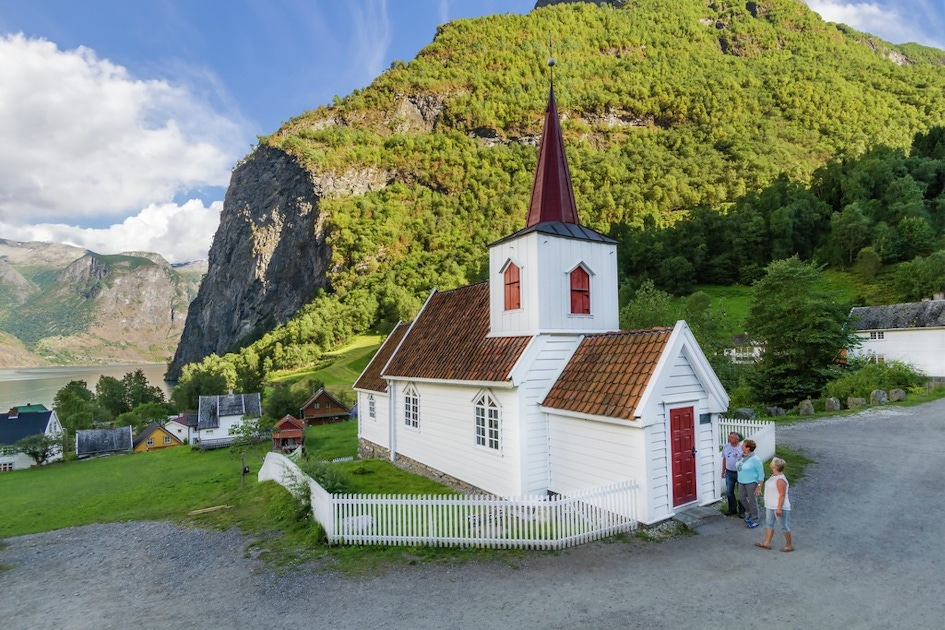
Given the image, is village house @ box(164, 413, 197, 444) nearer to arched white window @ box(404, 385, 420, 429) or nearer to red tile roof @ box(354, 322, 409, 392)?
red tile roof @ box(354, 322, 409, 392)

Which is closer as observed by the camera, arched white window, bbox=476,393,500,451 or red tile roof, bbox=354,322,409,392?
arched white window, bbox=476,393,500,451

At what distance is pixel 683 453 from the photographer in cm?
1134

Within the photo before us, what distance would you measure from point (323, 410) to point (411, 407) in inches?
1421

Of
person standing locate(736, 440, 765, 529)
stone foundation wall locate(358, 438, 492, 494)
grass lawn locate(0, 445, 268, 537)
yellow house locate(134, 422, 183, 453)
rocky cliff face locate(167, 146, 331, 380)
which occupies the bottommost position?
yellow house locate(134, 422, 183, 453)

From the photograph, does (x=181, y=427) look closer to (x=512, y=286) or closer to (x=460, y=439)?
(x=460, y=439)

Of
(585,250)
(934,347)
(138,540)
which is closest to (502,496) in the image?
(585,250)

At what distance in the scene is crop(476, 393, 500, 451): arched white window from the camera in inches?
531

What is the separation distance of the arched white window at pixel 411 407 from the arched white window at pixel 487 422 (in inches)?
157

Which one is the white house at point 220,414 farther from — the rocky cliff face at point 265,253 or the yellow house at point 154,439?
the rocky cliff face at point 265,253

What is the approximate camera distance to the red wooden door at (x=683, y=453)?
11.2 metres

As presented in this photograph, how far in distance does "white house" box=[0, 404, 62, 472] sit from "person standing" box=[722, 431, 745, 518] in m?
64.9

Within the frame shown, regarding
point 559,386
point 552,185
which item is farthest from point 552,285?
point 552,185

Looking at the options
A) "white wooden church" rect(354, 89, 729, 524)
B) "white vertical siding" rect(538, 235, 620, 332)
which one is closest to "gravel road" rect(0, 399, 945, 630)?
"white wooden church" rect(354, 89, 729, 524)

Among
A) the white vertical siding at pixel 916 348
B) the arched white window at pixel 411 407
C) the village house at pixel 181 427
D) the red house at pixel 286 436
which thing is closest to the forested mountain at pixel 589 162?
the white vertical siding at pixel 916 348
